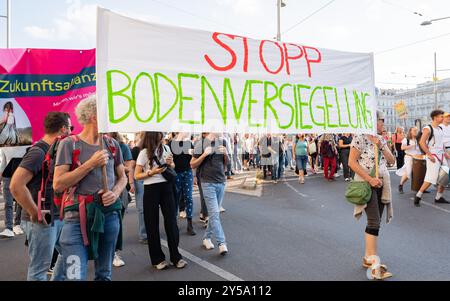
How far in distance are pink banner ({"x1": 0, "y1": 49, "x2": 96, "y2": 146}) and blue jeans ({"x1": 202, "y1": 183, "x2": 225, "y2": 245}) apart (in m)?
1.91

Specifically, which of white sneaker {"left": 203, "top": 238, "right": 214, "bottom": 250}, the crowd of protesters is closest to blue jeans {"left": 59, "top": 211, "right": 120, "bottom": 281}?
the crowd of protesters

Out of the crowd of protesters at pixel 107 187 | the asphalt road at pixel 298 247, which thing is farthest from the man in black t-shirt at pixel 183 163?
the asphalt road at pixel 298 247

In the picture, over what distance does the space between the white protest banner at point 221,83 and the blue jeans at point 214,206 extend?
5.64 ft

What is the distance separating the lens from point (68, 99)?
14.3ft

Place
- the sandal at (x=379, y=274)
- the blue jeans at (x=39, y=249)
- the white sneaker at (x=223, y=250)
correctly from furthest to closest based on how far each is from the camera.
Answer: the white sneaker at (x=223, y=250) < the sandal at (x=379, y=274) < the blue jeans at (x=39, y=249)

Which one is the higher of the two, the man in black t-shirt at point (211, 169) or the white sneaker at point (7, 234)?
the man in black t-shirt at point (211, 169)

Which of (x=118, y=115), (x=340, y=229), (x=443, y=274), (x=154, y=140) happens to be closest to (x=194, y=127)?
(x=118, y=115)

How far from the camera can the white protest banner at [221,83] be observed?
2.81 meters

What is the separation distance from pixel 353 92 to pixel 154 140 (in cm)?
248

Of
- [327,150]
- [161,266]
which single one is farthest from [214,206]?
[327,150]

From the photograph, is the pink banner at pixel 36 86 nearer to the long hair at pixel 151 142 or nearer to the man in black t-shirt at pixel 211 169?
the long hair at pixel 151 142

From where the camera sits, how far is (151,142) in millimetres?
4379

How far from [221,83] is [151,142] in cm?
146
